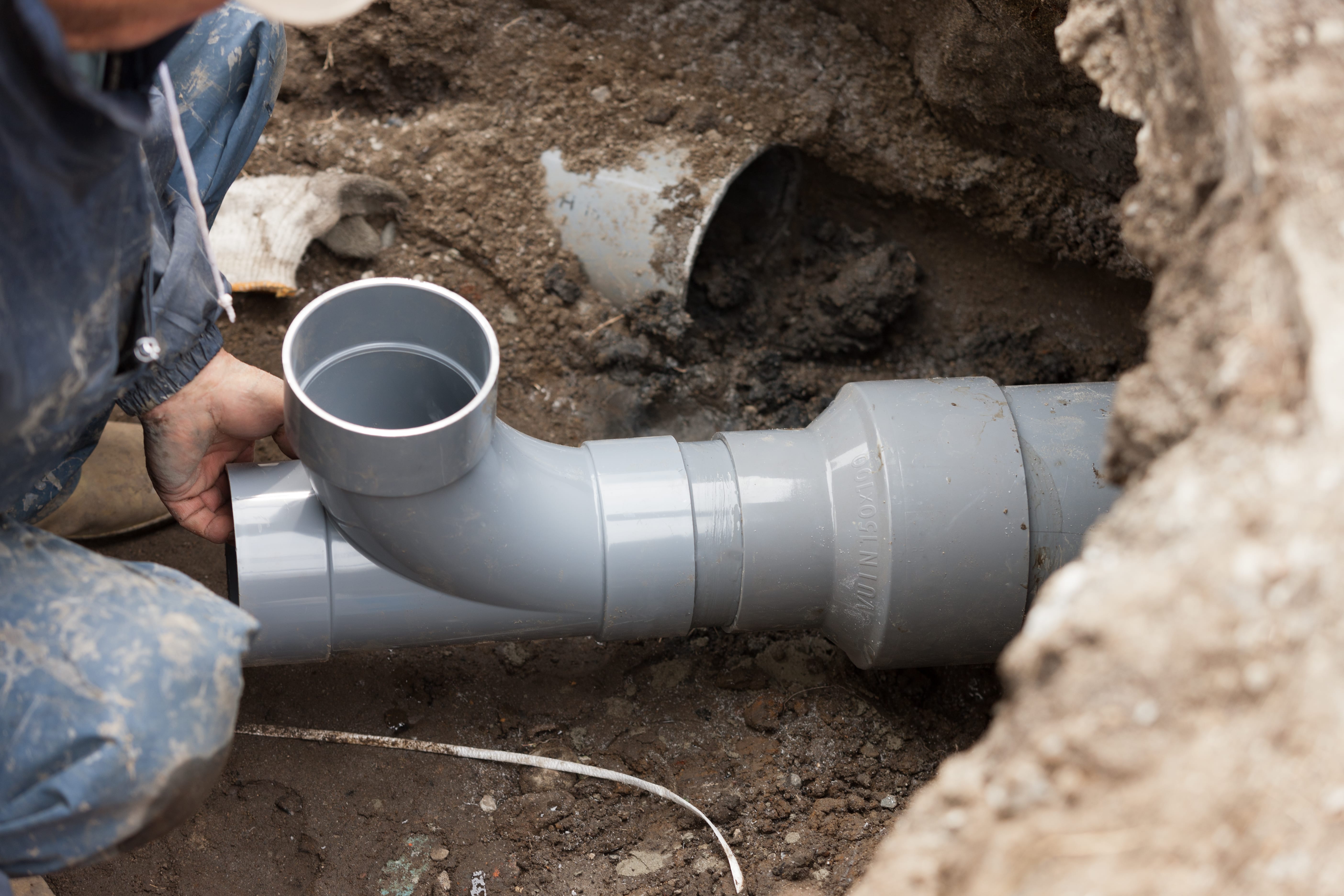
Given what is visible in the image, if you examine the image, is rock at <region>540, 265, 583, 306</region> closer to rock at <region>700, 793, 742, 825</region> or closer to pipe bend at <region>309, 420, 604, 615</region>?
pipe bend at <region>309, 420, 604, 615</region>

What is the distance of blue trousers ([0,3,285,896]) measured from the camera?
100 cm

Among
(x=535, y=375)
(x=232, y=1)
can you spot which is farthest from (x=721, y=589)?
(x=232, y=1)

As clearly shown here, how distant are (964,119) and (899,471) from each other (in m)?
0.91

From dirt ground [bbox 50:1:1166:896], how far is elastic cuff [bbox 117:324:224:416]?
51 cm

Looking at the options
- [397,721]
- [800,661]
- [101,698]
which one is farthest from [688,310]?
[101,698]

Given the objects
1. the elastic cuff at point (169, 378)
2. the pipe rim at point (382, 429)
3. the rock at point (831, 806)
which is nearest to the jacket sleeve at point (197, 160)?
the elastic cuff at point (169, 378)

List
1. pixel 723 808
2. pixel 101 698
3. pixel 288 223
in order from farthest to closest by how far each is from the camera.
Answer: pixel 288 223 → pixel 723 808 → pixel 101 698

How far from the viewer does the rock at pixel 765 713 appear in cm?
163

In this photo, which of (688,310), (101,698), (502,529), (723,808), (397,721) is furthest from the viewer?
(688,310)

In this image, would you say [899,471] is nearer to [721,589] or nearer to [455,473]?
[721,589]

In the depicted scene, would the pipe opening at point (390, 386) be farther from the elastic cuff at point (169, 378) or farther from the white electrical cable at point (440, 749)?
the white electrical cable at point (440, 749)

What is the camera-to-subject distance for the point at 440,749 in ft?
5.17

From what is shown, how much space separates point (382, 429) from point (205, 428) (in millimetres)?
283

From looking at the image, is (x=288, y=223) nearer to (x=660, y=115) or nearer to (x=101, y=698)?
(x=660, y=115)
